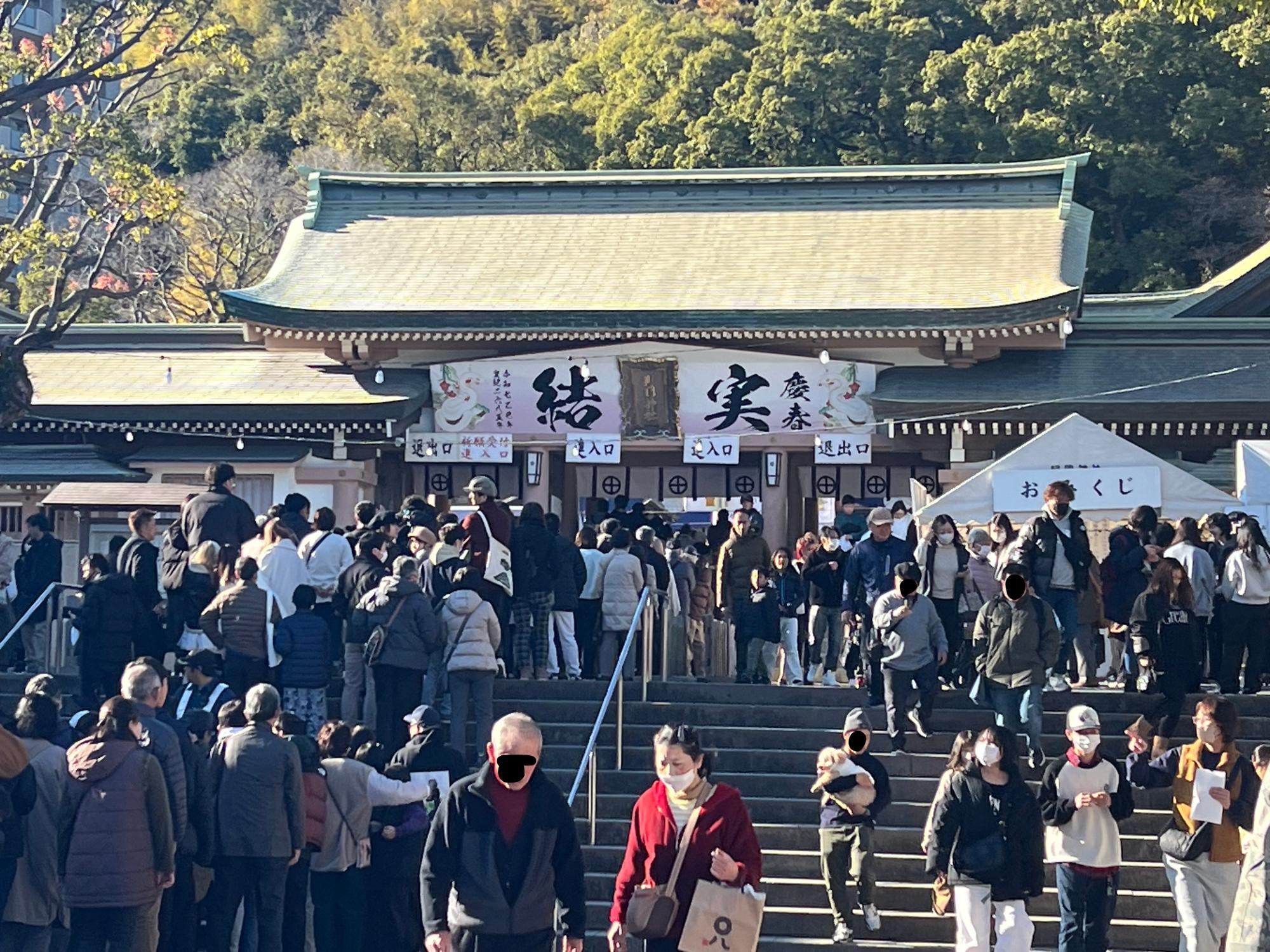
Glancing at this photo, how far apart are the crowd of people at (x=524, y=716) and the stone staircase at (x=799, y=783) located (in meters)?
0.25

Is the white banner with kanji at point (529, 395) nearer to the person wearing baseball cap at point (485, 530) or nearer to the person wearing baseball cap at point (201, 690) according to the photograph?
the person wearing baseball cap at point (485, 530)

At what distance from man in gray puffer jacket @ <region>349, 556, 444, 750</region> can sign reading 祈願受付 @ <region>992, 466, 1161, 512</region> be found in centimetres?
509

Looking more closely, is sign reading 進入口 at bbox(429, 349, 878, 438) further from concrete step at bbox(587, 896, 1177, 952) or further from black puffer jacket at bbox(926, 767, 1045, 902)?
black puffer jacket at bbox(926, 767, 1045, 902)

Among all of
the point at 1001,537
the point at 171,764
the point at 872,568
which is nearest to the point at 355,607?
the point at 171,764

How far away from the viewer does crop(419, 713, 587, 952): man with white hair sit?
7.22 meters

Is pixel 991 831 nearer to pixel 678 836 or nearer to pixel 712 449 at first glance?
pixel 678 836

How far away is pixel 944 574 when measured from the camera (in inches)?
537

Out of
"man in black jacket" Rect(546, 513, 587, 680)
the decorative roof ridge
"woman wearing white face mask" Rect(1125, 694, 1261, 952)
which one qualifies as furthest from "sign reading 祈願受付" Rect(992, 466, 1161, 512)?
the decorative roof ridge

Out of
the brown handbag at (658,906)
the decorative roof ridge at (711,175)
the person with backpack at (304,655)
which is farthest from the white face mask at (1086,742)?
the decorative roof ridge at (711,175)

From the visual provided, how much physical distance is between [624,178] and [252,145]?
30288 mm

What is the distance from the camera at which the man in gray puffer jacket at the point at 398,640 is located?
12.3m

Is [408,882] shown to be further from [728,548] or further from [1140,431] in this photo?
[1140,431]

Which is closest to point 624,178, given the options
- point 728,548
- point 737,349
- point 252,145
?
point 737,349

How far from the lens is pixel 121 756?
28.7ft
